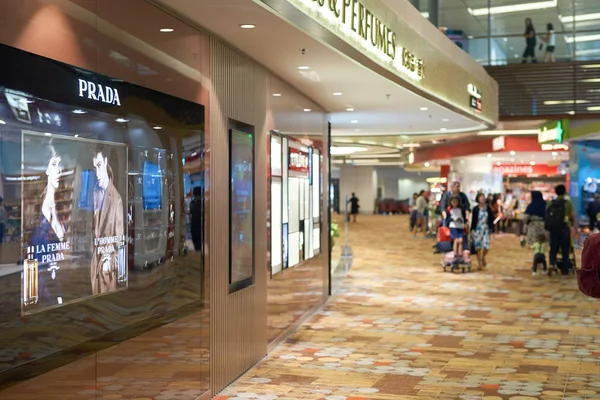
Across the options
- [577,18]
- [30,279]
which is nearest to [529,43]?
[577,18]

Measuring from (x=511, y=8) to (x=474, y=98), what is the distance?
18.2 ft

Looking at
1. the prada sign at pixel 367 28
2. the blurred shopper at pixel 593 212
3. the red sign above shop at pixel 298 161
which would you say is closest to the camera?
the prada sign at pixel 367 28

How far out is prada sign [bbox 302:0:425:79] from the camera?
571 centimetres

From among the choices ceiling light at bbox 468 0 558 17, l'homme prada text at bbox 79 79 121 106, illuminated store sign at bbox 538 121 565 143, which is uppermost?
ceiling light at bbox 468 0 558 17

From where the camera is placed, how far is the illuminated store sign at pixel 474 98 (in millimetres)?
12016

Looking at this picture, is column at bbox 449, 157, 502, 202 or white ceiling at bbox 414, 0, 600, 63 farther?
column at bbox 449, 157, 502, 202

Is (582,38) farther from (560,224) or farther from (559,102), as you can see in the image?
(560,224)

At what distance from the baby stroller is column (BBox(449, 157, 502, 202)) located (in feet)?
34.1

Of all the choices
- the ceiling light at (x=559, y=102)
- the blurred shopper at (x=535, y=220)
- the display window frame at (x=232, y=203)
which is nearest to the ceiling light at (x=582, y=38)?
the ceiling light at (x=559, y=102)

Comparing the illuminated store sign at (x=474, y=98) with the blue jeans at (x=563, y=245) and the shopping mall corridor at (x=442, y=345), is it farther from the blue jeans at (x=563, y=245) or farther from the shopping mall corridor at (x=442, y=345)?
the shopping mall corridor at (x=442, y=345)

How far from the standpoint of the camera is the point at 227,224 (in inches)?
245

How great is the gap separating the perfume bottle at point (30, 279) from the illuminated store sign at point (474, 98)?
9.32 meters

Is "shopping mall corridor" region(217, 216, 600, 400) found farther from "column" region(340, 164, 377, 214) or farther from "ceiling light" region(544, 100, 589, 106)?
"column" region(340, 164, 377, 214)

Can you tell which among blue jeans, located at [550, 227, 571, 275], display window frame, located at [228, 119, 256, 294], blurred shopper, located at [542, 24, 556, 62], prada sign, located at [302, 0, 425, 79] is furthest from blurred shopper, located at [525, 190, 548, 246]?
display window frame, located at [228, 119, 256, 294]
